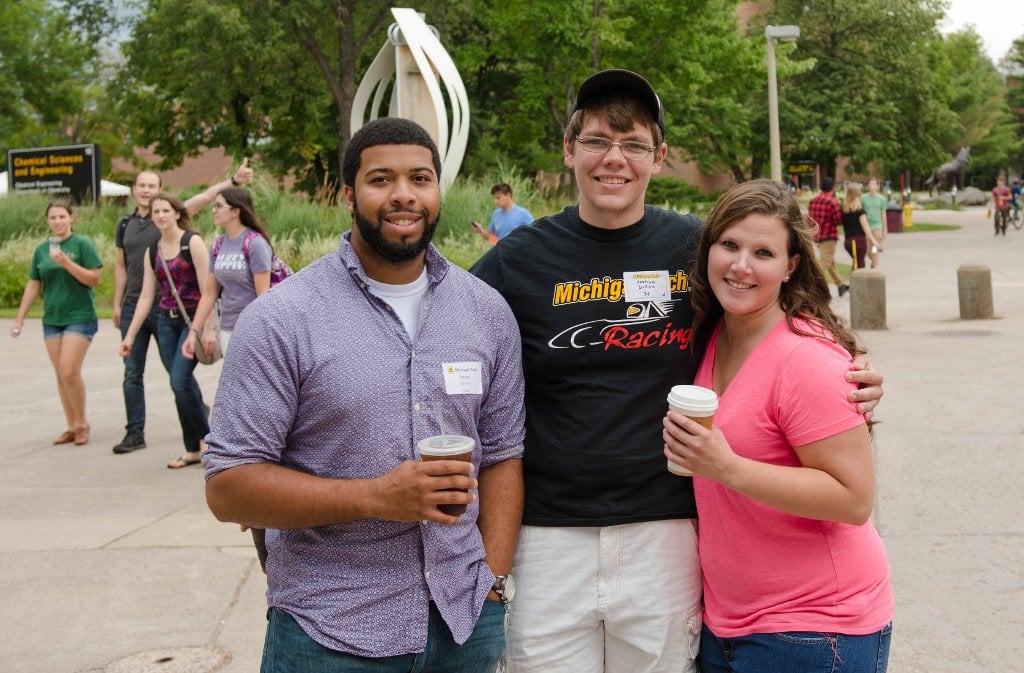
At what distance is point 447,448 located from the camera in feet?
6.59

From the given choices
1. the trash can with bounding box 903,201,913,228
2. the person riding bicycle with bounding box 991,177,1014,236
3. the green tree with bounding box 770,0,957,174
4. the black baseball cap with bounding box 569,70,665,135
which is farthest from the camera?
the green tree with bounding box 770,0,957,174

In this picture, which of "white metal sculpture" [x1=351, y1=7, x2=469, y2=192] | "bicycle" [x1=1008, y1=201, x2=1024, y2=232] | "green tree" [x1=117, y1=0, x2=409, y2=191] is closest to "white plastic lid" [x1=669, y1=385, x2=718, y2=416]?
"white metal sculpture" [x1=351, y1=7, x2=469, y2=192]

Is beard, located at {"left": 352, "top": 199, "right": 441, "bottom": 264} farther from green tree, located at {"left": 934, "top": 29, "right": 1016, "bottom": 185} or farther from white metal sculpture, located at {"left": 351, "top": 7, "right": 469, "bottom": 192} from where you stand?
green tree, located at {"left": 934, "top": 29, "right": 1016, "bottom": 185}

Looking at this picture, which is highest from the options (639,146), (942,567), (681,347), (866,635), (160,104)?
(160,104)

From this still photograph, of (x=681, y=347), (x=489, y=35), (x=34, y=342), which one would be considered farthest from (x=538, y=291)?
(x=489, y=35)

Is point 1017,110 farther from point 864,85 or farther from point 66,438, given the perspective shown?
point 66,438

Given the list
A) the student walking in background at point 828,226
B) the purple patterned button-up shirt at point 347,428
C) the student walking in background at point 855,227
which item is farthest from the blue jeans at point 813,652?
the student walking in background at point 855,227

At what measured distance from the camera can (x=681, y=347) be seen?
2699 millimetres

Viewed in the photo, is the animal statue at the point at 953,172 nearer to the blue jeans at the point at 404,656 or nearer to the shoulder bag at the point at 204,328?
the shoulder bag at the point at 204,328

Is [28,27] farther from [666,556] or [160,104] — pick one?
[666,556]

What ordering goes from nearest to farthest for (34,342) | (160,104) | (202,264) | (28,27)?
(202,264)
(34,342)
(160,104)
(28,27)

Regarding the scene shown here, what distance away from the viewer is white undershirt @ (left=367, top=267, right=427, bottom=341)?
2.34m

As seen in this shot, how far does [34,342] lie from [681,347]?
1382 cm

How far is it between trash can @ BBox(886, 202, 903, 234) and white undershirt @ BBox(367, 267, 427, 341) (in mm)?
36215
